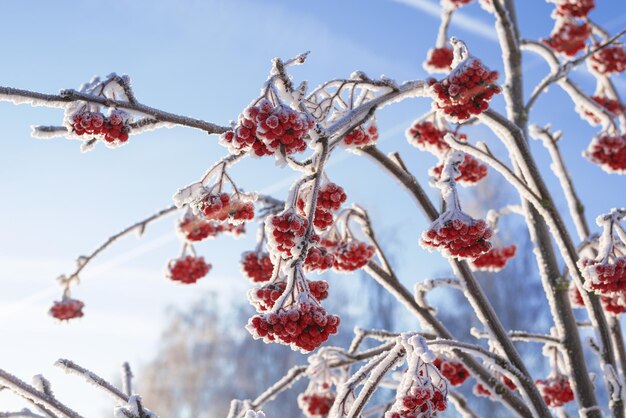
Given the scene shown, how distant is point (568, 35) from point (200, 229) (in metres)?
2.26

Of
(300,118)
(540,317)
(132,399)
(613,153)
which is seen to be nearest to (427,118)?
(613,153)

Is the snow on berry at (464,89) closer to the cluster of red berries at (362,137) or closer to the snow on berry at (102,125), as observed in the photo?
the cluster of red berries at (362,137)

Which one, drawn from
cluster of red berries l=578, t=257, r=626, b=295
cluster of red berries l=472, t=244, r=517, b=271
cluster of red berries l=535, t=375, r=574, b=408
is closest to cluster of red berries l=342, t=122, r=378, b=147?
cluster of red berries l=578, t=257, r=626, b=295

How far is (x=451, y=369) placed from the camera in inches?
108

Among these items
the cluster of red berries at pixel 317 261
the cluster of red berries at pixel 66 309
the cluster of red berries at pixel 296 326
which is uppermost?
the cluster of red berries at pixel 66 309

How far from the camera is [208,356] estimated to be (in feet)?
49.9

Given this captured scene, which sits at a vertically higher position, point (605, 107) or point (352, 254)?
point (605, 107)

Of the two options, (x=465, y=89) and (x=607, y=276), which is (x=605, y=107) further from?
(x=465, y=89)

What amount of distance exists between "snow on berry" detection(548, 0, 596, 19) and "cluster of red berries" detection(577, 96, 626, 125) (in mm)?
446

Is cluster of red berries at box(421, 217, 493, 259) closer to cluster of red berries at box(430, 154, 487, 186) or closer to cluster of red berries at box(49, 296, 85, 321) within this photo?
cluster of red berries at box(430, 154, 487, 186)

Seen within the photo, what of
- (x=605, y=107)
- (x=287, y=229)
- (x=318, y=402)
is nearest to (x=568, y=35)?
(x=605, y=107)

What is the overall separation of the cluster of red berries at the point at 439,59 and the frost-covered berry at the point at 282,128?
89.1 inches

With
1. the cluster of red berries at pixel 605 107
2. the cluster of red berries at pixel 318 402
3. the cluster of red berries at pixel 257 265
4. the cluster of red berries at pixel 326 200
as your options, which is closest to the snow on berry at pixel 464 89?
the cluster of red berries at pixel 326 200

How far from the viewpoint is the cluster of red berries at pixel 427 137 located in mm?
2631
